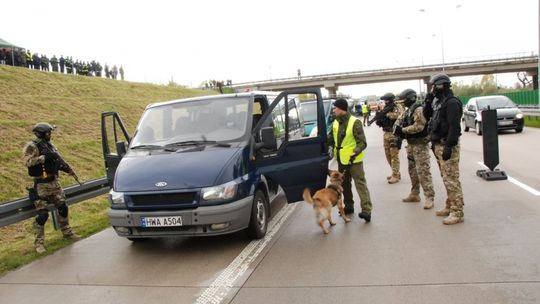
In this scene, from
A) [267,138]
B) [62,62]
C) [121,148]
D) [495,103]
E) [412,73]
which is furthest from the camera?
[412,73]

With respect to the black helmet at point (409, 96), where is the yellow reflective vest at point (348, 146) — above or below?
below

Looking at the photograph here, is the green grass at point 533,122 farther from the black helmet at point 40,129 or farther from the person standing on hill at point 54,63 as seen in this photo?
the person standing on hill at point 54,63

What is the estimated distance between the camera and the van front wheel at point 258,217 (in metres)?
6.09

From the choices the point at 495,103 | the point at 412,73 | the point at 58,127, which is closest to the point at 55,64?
the point at 58,127

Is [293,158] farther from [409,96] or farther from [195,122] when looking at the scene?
[409,96]

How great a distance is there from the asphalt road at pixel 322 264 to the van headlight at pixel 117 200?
2.16ft

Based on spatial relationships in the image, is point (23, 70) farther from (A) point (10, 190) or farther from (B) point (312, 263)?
(B) point (312, 263)

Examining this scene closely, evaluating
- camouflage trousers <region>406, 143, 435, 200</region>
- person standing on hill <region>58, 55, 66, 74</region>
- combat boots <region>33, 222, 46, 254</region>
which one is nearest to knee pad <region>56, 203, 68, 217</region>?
combat boots <region>33, 222, 46, 254</region>

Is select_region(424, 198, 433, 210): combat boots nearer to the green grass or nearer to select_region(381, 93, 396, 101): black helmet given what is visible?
select_region(381, 93, 396, 101): black helmet

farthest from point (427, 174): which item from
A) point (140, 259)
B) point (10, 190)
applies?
point (10, 190)

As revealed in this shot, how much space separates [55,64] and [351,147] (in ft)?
99.0

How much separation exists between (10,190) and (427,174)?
10339 millimetres

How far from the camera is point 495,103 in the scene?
2006cm

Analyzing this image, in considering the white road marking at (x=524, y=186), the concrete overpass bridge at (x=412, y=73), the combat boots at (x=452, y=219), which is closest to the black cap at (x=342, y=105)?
the combat boots at (x=452, y=219)
